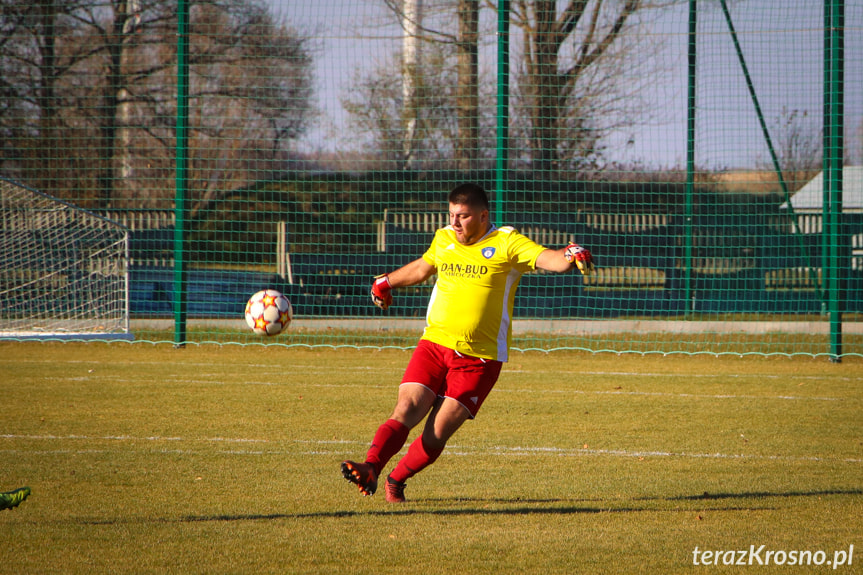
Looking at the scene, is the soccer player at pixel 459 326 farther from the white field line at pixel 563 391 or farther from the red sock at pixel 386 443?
the white field line at pixel 563 391

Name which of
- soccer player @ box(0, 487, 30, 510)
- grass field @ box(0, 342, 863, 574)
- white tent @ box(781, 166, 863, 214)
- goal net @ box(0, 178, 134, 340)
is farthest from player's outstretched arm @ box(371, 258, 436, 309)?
white tent @ box(781, 166, 863, 214)

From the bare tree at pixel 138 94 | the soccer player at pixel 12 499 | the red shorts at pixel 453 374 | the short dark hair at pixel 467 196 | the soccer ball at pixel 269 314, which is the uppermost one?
the bare tree at pixel 138 94

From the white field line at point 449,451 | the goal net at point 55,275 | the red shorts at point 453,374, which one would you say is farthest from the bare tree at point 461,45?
the red shorts at point 453,374

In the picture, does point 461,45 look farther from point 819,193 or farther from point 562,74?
point 819,193

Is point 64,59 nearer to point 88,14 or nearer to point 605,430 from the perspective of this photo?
point 88,14

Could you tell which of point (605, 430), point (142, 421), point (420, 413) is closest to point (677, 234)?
point (605, 430)

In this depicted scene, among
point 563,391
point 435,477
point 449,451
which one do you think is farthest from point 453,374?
point 563,391

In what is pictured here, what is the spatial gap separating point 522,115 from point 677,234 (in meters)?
3.68

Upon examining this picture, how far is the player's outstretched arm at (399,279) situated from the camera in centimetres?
533

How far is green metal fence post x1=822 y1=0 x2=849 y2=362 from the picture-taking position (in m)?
12.9

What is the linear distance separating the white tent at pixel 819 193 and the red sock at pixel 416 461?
12.6 metres

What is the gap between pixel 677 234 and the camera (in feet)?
53.4

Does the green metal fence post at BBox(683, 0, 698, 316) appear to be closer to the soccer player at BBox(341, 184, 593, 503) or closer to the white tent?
the white tent

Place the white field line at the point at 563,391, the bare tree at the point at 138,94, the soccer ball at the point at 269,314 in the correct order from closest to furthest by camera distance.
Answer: the soccer ball at the point at 269,314 → the white field line at the point at 563,391 → the bare tree at the point at 138,94
